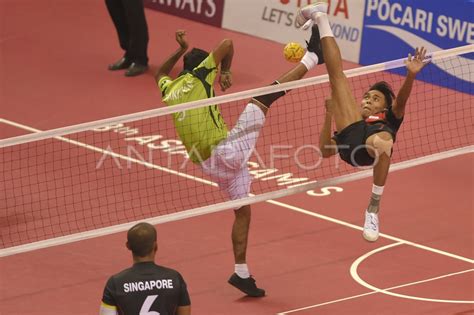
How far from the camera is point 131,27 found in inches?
931

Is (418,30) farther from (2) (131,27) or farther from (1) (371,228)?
(1) (371,228)

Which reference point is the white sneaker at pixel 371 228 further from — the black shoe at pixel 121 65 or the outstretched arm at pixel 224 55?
the black shoe at pixel 121 65

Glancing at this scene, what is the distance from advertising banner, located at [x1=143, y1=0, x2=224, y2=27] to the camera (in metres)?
26.2

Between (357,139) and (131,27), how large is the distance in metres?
9.99

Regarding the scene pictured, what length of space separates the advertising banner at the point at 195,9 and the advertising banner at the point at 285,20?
0.65ft

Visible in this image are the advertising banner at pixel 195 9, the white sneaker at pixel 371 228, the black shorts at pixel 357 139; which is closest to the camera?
the white sneaker at pixel 371 228

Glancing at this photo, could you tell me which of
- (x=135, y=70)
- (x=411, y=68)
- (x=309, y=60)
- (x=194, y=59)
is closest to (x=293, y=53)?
(x=309, y=60)

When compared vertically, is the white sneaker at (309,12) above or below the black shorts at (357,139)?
above

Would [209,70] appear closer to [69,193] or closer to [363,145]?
[363,145]

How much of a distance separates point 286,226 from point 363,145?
11.4 feet

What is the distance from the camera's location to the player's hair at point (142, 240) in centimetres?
1118

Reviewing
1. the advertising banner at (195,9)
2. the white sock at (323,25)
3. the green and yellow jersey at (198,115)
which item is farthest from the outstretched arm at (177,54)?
the advertising banner at (195,9)

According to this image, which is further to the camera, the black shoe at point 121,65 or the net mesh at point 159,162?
the black shoe at point 121,65

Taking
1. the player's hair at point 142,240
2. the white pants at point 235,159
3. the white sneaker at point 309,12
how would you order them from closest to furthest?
the player's hair at point 142,240, the white sneaker at point 309,12, the white pants at point 235,159
